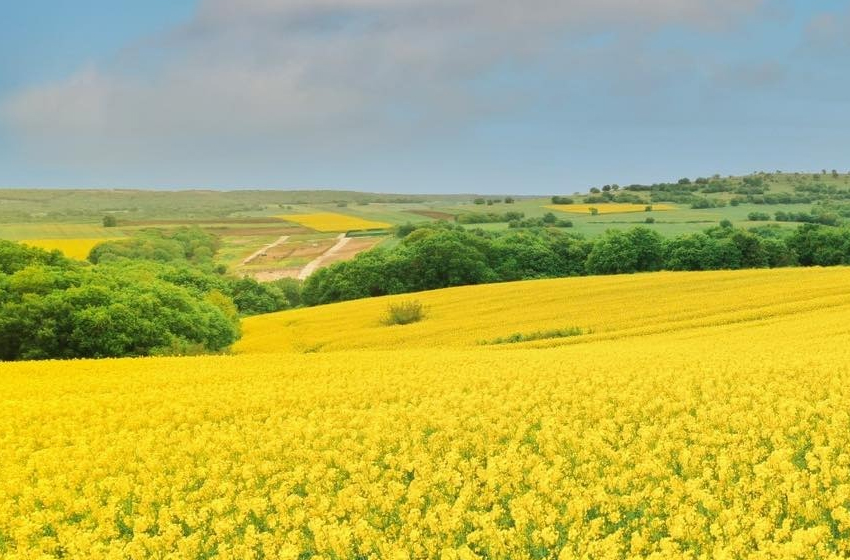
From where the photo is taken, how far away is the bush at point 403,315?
50.3m

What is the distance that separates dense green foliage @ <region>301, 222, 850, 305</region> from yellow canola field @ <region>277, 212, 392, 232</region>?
6848 centimetres

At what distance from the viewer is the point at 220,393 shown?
2006 centimetres

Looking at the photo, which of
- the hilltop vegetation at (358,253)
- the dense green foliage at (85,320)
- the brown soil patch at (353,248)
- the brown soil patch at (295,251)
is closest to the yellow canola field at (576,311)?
the hilltop vegetation at (358,253)

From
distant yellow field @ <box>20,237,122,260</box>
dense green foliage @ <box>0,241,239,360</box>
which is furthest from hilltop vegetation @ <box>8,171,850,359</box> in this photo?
distant yellow field @ <box>20,237,122,260</box>

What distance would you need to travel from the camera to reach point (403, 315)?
50406mm

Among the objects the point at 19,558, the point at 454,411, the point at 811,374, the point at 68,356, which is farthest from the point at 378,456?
the point at 68,356

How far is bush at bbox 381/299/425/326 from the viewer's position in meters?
50.3

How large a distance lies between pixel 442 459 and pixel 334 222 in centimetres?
16587

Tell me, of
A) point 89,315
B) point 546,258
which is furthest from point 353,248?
point 89,315

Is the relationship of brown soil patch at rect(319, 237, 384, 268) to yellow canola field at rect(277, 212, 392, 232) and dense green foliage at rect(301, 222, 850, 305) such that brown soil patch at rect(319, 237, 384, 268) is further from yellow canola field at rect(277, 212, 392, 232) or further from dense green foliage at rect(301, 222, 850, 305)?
yellow canola field at rect(277, 212, 392, 232)

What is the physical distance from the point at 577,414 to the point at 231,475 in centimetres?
658

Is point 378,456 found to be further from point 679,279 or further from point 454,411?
point 679,279

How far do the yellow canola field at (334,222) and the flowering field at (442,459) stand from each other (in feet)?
441

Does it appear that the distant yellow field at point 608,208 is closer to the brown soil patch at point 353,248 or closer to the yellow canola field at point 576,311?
the brown soil patch at point 353,248
